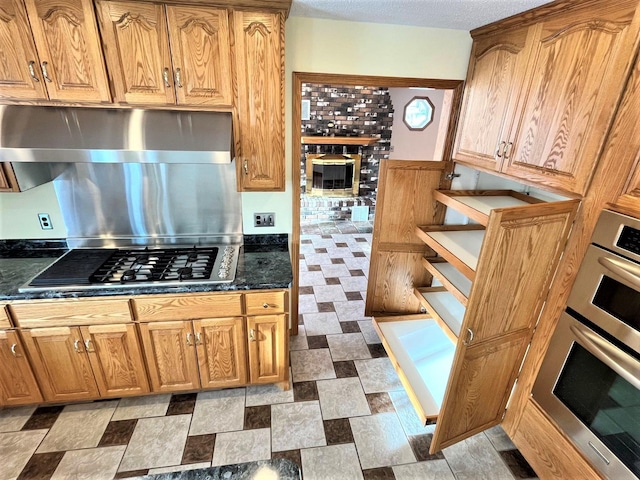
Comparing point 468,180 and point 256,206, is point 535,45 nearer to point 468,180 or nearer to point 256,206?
point 468,180

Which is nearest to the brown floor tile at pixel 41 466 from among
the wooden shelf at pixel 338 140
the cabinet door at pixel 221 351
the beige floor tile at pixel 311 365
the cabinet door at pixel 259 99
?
the cabinet door at pixel 221 351

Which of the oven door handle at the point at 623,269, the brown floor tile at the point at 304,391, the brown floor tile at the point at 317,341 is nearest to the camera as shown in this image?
the oven door handle at the point at 623,269

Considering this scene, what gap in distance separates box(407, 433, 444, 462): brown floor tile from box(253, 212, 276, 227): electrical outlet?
164cm

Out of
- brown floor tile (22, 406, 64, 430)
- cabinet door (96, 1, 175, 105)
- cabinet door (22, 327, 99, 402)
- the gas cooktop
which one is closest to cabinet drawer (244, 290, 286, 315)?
the gas cooktop

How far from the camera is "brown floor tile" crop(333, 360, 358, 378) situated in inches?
95.1

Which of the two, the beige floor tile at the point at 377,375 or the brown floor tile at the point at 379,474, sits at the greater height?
the beige floor tile at the point at 377,375

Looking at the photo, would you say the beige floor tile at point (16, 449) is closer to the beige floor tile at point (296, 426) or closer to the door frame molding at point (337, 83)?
the beige floor tile at point (296, 426)

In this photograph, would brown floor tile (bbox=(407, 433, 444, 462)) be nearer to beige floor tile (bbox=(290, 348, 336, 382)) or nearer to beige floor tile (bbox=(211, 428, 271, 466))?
beige floor tile (bbox=(290, 348, 336, 382))

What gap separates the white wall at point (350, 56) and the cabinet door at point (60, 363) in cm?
74

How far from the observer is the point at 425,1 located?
1.61 m

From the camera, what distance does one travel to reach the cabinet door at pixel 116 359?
186 centimetres

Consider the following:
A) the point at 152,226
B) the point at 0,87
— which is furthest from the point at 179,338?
the point at 0,87

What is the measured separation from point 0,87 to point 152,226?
1.02 metres

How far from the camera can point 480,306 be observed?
1.53 meters
